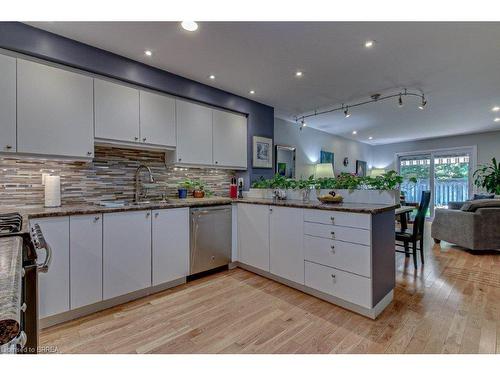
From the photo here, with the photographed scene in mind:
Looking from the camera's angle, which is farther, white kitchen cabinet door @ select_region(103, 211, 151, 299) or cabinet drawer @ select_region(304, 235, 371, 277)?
white kitchen cabinet door @ select_region(103, 211, 151, 299)

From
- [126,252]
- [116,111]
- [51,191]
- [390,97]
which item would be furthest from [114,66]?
[390,97]

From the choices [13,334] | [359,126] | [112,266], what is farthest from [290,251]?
[359,126]

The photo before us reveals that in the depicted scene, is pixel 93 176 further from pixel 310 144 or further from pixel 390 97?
pixel 310 144

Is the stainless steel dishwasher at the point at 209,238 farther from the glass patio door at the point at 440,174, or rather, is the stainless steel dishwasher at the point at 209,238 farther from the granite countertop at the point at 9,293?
the glass patio door at the point at 440,174

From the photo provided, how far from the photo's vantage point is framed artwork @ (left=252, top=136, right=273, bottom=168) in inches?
154

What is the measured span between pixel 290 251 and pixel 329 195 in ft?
2.40

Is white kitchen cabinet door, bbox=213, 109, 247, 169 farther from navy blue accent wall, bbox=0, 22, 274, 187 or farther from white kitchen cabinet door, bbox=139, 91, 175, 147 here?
white kitchen cabinet door, bbox=139, 91, 175, 147

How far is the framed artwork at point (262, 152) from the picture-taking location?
391 cm

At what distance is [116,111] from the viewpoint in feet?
8.19

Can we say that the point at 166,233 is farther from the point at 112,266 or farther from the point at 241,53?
the point at 241,53

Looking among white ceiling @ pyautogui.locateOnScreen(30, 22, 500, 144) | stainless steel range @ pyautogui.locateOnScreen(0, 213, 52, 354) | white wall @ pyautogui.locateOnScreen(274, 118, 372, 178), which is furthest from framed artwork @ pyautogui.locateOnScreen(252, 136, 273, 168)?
stainless steel range @ pyautogui.locateOnScreen(0, 213, 52, 354)

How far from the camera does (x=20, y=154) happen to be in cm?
202

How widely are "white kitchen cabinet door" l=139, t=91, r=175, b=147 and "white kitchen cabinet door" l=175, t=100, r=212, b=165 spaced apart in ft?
0.34

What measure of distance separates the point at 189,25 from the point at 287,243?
2226 mm
